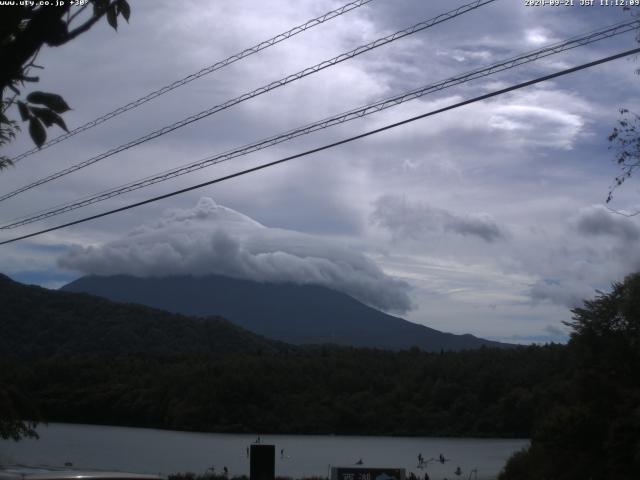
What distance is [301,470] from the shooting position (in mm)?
65188

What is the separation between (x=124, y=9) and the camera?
4.64 metres

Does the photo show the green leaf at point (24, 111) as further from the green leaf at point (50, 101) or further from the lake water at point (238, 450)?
the lake water at point (238, 450)

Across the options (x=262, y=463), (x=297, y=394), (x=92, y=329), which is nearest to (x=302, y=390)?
(x=297, y=394)

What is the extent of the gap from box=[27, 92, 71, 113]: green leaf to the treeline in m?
80.1

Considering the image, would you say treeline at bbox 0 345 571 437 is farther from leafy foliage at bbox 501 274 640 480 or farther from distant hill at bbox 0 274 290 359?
leafy foliage at bbox 501 274 640 480

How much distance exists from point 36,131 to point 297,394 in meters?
90.6

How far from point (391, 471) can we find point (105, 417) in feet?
259

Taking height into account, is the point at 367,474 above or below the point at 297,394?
below

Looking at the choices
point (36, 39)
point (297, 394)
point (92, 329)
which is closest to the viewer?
point (36, 39)

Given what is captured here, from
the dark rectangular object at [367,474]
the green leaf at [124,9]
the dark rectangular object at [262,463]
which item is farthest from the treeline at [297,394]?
the green leaf at [124,9]

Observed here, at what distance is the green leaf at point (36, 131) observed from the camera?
4551 mm

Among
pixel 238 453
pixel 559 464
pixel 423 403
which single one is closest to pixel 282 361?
pixel 423 403

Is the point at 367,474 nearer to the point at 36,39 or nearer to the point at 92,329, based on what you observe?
the point at 36,39

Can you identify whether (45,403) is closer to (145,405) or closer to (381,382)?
(145,405)
